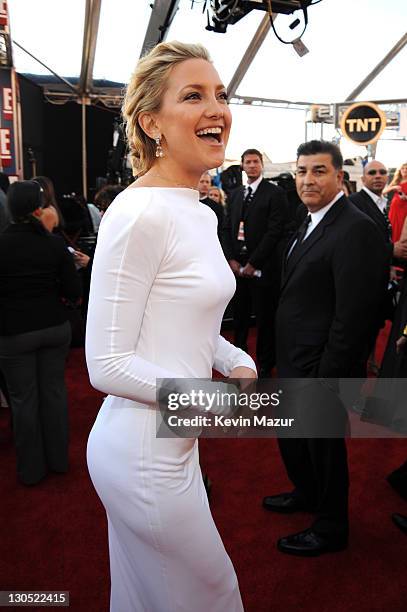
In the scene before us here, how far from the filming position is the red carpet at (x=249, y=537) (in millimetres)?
1951

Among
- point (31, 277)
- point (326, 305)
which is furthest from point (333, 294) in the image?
point (31, 277)

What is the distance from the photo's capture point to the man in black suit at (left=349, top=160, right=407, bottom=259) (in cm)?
335

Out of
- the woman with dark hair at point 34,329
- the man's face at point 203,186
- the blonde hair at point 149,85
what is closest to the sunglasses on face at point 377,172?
the man's face at point 203,186

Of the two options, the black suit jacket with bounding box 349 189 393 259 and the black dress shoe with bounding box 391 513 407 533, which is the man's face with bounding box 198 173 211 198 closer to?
the black suit jacket with bounding box 349 189 393 259

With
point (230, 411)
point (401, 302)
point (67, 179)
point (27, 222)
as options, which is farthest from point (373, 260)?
point (67, 179)

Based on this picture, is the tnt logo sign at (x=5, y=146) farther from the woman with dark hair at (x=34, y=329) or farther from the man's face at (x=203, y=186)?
the woman with dark hair at (x=34, y=329)

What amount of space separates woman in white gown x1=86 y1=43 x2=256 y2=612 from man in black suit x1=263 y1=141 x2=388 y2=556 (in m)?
0.86

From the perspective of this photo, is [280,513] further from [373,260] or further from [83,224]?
[83,224]

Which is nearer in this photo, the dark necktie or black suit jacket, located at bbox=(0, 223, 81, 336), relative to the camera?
the dark necktie

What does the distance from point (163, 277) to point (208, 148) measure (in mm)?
304

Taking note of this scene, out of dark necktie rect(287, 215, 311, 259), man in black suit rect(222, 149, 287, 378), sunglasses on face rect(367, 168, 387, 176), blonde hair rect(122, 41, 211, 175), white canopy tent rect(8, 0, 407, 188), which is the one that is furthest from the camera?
white canopy tent rect(8, 0, 407, 188)

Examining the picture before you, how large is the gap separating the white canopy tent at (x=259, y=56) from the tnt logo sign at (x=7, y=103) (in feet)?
6.02

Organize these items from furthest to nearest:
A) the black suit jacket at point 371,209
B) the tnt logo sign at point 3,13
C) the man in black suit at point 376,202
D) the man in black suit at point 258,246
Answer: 1. the man in black suit at point 258,246
2. the tnt logo sign at point 3,13
3. the black suit jacket at point 371,209
4. the man in black suit at point 376,202

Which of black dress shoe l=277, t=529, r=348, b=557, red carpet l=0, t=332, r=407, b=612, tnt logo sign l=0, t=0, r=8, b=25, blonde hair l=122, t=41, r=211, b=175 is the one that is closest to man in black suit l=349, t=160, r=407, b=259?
red carpet l=0, t=332, r=407, b=612
